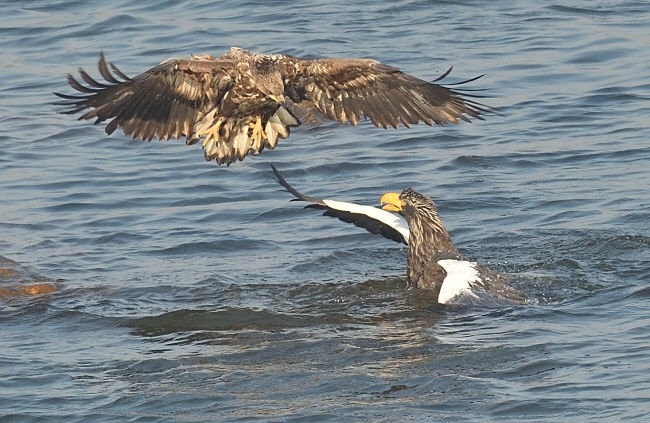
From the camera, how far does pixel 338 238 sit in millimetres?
8938

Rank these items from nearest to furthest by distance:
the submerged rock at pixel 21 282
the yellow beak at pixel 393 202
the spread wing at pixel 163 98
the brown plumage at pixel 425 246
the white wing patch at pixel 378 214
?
the spread wing at pixel 163 98, the brown plumage at pixel 425 246, the submerged rock at pixel 21 282, the white wing patch at pixel 378 214, the yellow beak at pixel 393 202

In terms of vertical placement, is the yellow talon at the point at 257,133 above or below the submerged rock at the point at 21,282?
above

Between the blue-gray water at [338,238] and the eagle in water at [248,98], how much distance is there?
946 mm

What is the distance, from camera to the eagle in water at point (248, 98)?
7.39 meters

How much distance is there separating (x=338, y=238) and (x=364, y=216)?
3.28 feet

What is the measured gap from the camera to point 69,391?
19.9 feet

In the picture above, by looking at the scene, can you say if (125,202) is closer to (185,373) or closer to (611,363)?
(185,373)

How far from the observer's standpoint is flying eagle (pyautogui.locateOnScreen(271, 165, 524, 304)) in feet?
23.5

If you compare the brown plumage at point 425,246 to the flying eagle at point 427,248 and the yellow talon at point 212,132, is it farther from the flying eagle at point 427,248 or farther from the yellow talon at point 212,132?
the yellow talon at point 212,132

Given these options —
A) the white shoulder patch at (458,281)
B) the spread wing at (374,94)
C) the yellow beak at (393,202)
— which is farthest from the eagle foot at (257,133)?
the white shoulder patch at (458,281)

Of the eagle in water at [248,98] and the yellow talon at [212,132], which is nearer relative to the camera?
the eagle in water at [248,98]

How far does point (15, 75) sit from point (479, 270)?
772 cm

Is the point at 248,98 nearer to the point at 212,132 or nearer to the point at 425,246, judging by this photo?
Answer: the point at 212,132

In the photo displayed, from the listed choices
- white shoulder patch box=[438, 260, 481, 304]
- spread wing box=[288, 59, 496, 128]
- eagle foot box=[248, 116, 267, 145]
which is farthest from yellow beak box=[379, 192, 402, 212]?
eagle foot box=[248, 116, 267, 145]
